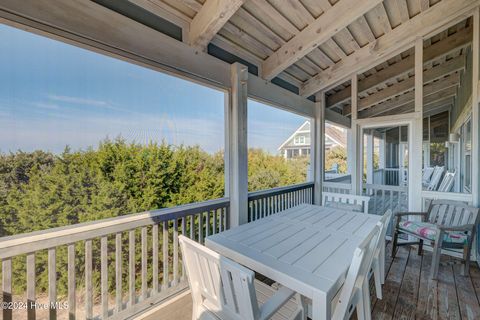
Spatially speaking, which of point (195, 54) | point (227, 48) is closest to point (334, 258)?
point (195, 54)

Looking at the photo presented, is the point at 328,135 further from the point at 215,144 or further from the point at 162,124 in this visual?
the point at 162,124

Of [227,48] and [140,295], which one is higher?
[227,48]

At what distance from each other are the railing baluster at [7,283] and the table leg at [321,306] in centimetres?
188

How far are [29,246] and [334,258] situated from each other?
79.0 inches

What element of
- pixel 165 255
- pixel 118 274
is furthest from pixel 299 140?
pixel 118 274

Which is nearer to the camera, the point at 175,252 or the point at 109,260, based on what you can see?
the point at 109,260

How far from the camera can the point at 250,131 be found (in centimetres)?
321

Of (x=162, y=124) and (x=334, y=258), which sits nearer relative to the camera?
(x=334, y=258)

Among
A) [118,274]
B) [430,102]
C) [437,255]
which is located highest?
[430,102]

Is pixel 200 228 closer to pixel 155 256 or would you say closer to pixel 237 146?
pixel 155 256

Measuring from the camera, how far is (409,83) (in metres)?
3.57

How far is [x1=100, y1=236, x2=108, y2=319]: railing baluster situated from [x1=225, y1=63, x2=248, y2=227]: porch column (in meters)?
1.41

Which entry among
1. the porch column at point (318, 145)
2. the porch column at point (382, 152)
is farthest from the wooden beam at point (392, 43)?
the porch column at point (382, 152)

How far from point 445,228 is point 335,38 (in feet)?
9.19
